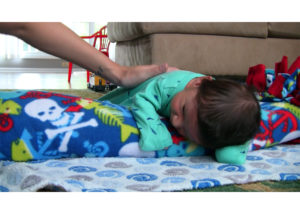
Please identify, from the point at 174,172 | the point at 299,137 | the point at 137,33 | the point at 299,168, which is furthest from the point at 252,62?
the point at 174,172

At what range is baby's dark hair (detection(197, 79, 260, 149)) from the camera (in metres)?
0.76

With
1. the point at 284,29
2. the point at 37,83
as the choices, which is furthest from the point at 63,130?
the point at 37,83

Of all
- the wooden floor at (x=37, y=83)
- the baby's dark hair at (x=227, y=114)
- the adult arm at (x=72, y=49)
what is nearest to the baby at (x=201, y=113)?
the baby's dark hair at (x=227, y=114)

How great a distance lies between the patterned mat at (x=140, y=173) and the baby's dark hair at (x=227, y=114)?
0.24 ft

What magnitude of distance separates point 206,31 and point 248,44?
322mm

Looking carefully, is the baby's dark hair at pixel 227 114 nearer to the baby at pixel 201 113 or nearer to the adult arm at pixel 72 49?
the baby at pixel 201 113

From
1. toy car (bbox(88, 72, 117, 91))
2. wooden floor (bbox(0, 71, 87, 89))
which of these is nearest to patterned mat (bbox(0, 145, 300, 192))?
toy car (bbox(88, 72, 117, 91))

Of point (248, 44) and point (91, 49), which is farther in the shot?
point (248, 44)

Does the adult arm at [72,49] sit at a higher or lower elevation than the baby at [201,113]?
higher

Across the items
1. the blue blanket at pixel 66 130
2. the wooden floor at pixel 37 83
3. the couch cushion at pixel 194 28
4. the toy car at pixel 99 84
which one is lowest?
the wooden floor at pixel 37 83

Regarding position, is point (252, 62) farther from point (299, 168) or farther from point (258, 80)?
point (299, 168)

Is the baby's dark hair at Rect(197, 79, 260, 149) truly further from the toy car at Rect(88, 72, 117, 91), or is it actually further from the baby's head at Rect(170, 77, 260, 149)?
the toy car at Rect(88, 72, 117, 91)

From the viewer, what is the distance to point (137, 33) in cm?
193

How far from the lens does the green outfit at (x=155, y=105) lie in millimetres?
834
